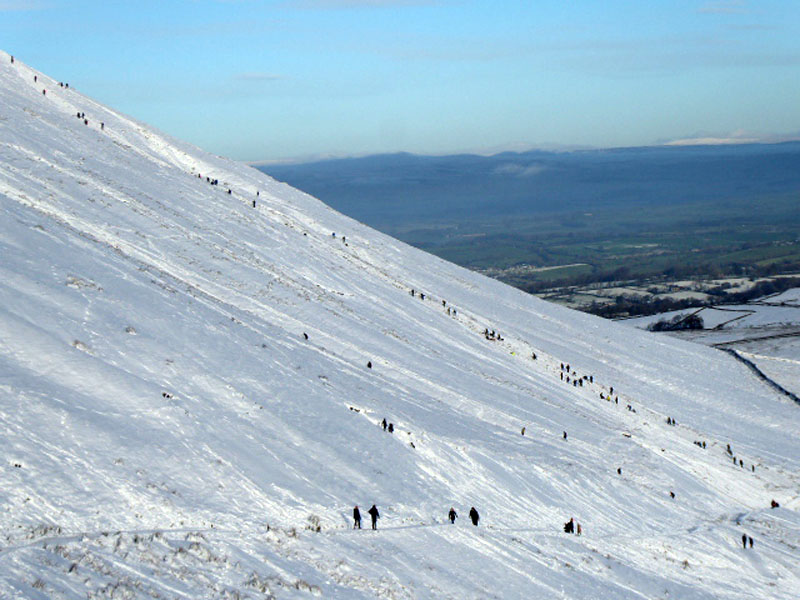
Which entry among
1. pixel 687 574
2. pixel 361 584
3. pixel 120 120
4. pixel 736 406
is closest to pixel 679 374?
pixel 736 406

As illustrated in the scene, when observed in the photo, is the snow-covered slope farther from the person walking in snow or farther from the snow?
the snow

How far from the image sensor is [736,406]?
6241 cm

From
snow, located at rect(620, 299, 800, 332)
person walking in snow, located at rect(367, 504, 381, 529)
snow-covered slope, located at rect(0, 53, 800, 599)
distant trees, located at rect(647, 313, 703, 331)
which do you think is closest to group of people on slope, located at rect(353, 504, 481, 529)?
person walking in snow, located at rect(367, 504, 381, 529)

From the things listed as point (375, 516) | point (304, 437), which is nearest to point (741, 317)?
point (304, 437)

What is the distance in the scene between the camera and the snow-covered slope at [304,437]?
70.7 feet

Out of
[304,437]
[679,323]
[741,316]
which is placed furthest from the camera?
[741,316]

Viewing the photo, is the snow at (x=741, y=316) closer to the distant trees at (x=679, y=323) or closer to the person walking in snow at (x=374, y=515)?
the distant trees at (x=679, y=323)

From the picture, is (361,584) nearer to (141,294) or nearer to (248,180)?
(141,294)

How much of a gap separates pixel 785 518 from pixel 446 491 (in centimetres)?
1971

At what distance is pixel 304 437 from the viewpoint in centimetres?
3098

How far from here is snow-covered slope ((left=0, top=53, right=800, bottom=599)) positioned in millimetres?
21562

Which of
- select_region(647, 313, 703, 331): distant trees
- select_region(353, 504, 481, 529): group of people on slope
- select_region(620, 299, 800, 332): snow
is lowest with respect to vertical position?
select_region(647, 313, 703, 331): distant trees

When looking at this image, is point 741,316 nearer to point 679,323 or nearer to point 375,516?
point 679,323

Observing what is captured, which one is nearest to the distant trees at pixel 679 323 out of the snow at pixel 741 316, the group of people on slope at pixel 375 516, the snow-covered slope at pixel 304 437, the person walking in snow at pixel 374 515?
the snow at pixel 741 316
